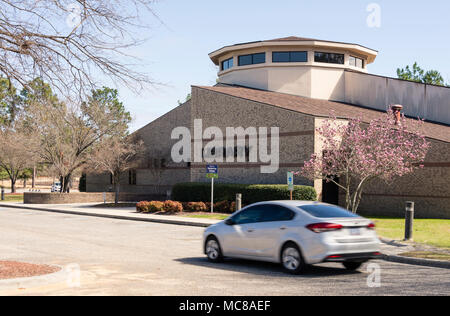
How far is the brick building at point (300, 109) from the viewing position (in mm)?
27078

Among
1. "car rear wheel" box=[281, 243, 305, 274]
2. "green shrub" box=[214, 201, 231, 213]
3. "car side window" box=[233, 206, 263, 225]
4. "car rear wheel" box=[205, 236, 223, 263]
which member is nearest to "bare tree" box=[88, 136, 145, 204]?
"green shrub" box=[214, 201, 231, 213]

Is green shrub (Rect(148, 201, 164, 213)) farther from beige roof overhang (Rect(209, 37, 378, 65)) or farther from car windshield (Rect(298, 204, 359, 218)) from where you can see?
car windshield (Rect(298, 204, 359, 218))

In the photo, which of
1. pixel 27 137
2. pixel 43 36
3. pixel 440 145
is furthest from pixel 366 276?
pixel 27 137

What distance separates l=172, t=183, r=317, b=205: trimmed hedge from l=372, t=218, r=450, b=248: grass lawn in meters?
4.18

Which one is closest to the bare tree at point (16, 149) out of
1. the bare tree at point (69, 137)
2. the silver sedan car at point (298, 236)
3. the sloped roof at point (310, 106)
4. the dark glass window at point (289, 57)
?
the bare tree at point (69, 137)

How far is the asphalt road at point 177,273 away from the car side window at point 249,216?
1.01 meters

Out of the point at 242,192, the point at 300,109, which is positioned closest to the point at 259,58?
the point at 300,109

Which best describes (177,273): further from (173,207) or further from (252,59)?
(252,59)

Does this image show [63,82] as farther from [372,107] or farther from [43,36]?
[372,107]

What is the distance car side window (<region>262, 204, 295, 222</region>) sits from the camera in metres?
10.9

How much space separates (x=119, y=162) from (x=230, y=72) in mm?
12208

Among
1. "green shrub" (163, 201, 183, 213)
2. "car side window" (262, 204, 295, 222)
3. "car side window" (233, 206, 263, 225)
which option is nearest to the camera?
"car side window" (262, 204, 295, 222)

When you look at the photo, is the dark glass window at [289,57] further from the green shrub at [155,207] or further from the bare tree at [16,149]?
the bare tree at [16,149]

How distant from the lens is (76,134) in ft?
142
